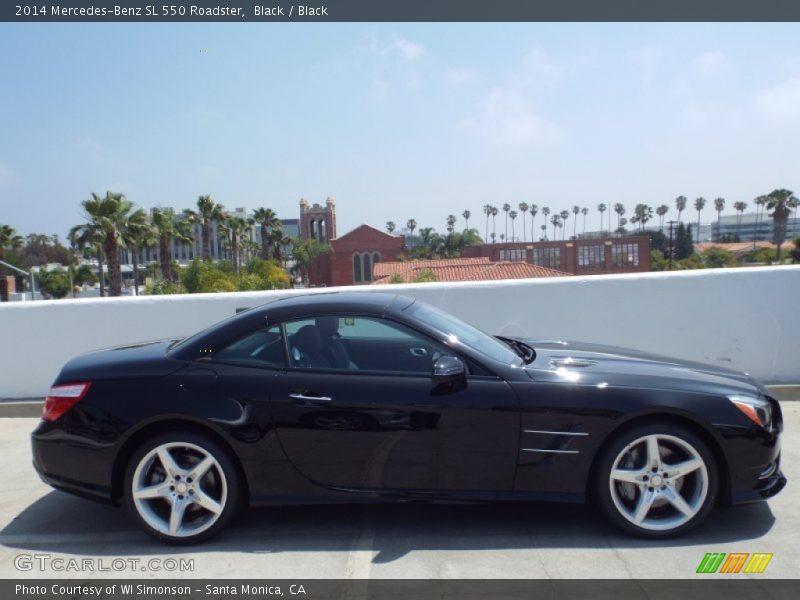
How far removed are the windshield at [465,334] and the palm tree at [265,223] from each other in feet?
273

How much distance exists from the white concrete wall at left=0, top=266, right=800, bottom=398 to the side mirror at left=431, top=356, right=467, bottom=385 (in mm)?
3406

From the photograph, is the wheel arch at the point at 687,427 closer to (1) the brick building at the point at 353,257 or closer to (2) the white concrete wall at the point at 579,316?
(2) the white concrete wall at the point at 579,316

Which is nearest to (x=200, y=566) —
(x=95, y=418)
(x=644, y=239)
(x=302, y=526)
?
(x=302, y=526)

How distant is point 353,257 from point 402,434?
90.7m

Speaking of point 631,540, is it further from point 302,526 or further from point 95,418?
point 95,418

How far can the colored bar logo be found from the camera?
3.51 m

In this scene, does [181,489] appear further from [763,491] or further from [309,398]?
[763,491]

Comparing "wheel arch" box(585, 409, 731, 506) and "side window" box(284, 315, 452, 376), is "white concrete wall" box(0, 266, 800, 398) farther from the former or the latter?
"wheel arch" box(585, 409, 731, 506)

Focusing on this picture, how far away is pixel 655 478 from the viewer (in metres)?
3.83

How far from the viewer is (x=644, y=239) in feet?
228

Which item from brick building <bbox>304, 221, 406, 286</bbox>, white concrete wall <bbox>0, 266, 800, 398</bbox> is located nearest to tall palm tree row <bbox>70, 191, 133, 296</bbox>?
white concrete wall <bbox>0, 266, 800, 398</bbox>

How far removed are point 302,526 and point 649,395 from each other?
7.08 ft

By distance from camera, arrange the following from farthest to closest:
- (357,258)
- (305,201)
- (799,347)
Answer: (305,201), (357,258), (799,347)

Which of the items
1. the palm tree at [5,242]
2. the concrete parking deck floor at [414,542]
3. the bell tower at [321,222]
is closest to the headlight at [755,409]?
the concrete parking deck floor at [414,542]
